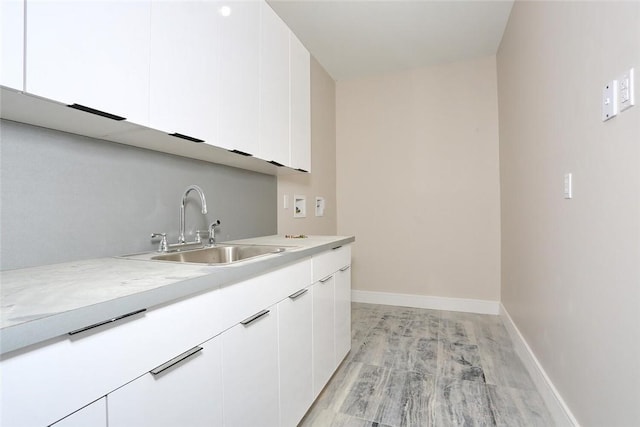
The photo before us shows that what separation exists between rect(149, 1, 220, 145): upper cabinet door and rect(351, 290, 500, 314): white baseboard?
290 centimetres

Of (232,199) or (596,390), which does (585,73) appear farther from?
(232,199)

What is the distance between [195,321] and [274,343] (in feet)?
1.58

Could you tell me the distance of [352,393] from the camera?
1854mm

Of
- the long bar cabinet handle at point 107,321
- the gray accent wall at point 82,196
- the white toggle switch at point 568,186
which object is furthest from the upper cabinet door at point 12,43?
the white toggle switch at point 568,186

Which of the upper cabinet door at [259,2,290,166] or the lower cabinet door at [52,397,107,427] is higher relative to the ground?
the upper cabinet door at [259,2,290,166]

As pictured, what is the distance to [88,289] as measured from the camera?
743 mm

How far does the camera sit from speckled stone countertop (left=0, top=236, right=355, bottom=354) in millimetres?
547

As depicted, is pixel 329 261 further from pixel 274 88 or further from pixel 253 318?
pixel 274 88

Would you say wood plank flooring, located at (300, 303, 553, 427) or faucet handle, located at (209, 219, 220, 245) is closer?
wood plank flooring, located at (300, 303, 553, 427)

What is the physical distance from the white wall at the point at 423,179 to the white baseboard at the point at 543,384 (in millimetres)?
933

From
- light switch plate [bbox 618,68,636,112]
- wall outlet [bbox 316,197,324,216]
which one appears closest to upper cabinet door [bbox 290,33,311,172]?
wall outlet [bbox 316,197,324,216]

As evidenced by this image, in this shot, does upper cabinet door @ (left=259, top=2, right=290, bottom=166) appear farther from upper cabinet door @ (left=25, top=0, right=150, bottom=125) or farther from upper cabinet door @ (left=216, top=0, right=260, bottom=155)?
upper cabinet door @ (left=25, top=0, right=150, bottom=125)

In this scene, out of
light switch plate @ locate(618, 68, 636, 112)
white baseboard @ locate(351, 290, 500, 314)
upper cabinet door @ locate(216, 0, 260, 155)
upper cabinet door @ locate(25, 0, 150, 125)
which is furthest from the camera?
white baseboard @ locate(351, 290, 500, 314)

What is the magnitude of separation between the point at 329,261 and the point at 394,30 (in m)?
2.18
